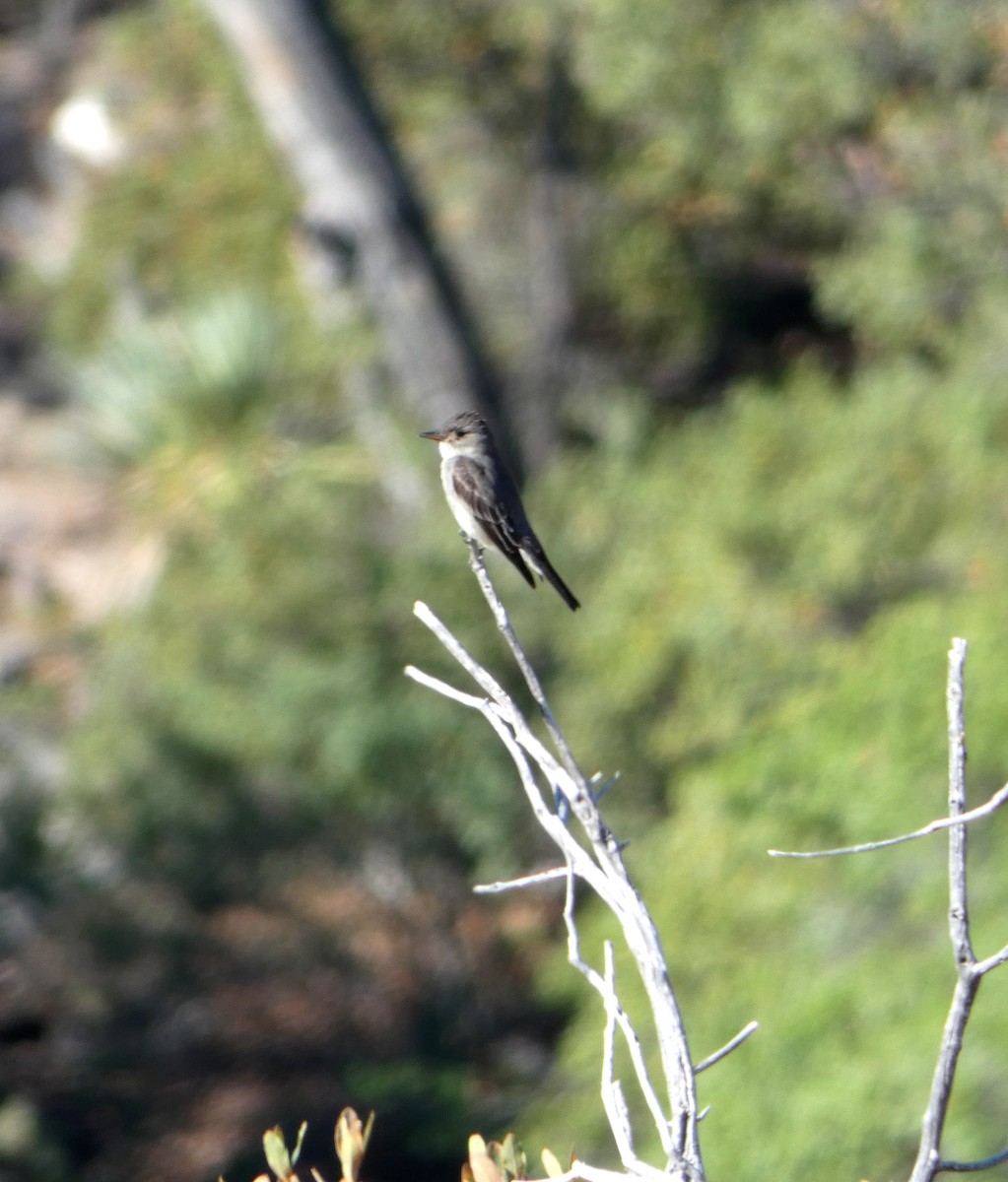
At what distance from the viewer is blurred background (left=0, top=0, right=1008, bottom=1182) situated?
28.9ft

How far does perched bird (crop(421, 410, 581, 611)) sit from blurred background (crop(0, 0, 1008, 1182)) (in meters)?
2.18

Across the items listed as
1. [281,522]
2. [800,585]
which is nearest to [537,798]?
[281,522]

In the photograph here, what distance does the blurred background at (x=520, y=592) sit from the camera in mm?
8820

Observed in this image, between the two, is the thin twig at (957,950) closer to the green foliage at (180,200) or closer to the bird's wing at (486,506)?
the bird's wing at (486,506)

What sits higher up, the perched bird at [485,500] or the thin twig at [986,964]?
the thin twig at [986,964]

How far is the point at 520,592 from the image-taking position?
11.2m

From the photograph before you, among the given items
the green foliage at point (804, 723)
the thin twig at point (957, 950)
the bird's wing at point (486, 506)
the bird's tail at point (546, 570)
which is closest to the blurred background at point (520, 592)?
the green foliage at point (804, 723)

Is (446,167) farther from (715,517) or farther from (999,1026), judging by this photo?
(999,1026)

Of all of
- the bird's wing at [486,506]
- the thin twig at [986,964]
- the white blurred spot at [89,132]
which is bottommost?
the bird's wing at [486,506]

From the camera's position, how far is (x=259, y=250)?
1636cm

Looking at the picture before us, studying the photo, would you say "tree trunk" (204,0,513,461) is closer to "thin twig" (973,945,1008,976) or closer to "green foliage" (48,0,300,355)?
"green foliage" (48,0,300,355)

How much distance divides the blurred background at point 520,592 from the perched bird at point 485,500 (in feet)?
7.14

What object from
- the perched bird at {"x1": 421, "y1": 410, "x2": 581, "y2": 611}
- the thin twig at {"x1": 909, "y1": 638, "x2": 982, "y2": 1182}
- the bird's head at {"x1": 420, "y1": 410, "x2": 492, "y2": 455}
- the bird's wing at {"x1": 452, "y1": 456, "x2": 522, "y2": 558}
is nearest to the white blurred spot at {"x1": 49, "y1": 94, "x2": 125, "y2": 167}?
the bird's head at {"x1": 420, "y1": 410, "x2": 492, "y2": 455}

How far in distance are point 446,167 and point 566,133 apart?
1313 millimetres
